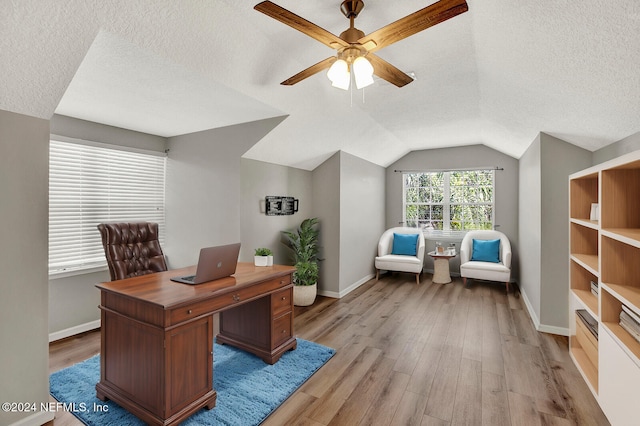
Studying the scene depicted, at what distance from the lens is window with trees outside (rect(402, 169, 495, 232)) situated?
5.84 metres

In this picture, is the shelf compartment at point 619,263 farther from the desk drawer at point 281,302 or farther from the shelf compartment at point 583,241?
the desk drawer at point 281,302

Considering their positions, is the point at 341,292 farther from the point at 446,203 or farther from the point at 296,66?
the point at 296,66

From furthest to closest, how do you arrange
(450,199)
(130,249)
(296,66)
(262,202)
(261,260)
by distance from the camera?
1. (450,199)
2. (262,202)
3. (261,260)
4. (130,249)
5. (296,66)

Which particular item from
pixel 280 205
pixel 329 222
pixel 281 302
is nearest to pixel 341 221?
pixel 329 222

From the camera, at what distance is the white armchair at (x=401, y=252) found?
17.4 ft

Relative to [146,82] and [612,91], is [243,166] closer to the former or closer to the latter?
[146,82]

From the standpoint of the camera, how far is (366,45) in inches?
66.7

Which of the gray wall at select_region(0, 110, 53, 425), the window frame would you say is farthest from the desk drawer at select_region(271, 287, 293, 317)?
the window frame

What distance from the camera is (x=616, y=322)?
1905 millimetres

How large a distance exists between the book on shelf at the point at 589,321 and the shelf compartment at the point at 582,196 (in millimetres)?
806

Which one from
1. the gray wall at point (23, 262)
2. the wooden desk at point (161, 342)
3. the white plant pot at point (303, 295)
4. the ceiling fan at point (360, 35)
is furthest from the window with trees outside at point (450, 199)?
the gray wall at point (23, 262)

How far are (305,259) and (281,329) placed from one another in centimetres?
163

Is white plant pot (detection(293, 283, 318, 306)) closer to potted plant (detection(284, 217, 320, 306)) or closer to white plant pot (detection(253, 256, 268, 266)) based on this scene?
potted plant (detection(284, 217, 320, 306))

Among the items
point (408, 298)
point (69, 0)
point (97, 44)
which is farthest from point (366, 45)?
point (408, 298)
